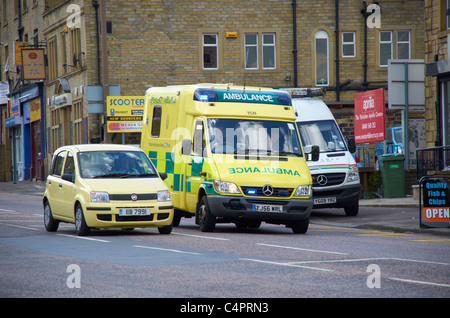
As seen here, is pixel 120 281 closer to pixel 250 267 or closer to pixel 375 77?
pixel 250 267

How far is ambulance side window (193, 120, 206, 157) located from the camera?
59.5 ft

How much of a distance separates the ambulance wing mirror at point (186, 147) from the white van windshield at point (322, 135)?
5632mm

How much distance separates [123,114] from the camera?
1518 inches

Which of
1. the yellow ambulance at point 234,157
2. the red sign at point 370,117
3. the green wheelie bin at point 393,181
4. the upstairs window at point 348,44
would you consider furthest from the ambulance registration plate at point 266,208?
the upstairs window at point 348,44

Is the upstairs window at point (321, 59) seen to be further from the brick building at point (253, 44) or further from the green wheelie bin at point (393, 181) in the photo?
the green wheelie bin at point (393, 181)

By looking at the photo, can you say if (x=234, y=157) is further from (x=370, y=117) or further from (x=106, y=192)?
(x=370, y=117)

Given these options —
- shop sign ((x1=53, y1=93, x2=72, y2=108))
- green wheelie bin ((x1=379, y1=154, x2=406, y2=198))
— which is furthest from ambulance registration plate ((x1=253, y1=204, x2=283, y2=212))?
shop sign ((x1=53, y1=93, x2=72, y2=108))

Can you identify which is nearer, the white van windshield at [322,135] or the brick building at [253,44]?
the white van windshield at [322,135]

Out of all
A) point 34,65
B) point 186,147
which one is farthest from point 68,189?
point 34,65

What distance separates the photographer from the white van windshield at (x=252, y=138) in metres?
18.0

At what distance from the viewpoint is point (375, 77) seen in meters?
43.9

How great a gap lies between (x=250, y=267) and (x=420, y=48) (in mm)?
33790

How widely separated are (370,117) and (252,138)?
11098mm
